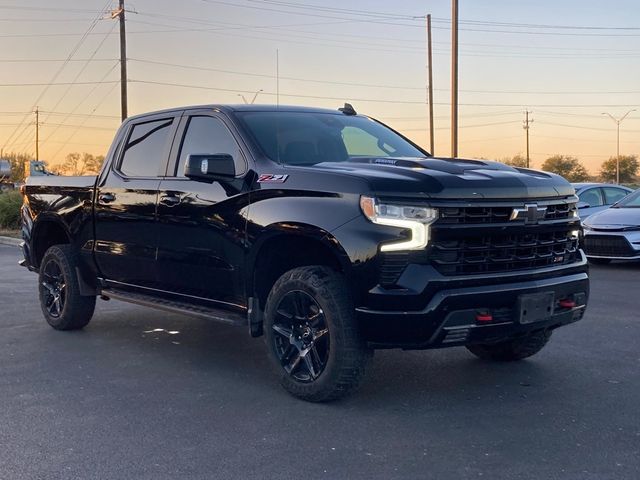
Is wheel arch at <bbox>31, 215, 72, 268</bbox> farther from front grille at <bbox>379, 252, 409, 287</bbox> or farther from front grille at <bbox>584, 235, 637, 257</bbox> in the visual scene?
front grille at <bbox>584, 235, 637, 257</bbox>

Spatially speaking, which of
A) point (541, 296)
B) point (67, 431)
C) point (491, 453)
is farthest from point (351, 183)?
point (67, 431)

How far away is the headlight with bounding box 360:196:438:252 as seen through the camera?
4473 mm

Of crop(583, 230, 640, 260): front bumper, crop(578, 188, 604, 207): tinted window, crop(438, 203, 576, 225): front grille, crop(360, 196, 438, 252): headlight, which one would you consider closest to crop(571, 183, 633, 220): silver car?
crop(578, 188, 604, 207): tinted window

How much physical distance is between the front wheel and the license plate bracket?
37.7 inches

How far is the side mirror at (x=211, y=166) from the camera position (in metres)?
5.34

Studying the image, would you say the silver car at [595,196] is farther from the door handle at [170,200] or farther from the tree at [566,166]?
the tree at [566,166]

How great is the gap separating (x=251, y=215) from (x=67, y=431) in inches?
69.3

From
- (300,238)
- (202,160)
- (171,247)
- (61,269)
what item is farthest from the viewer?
(61,269)

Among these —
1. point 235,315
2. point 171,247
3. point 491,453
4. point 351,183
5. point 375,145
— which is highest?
point 375,145

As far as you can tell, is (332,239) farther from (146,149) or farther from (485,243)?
(146,149)

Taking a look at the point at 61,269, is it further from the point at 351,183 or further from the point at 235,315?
the point at 351,183

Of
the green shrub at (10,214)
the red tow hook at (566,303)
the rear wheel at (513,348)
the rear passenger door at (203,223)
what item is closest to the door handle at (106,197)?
the rear passenger door at (203,223)

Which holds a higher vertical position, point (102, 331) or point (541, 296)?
point (541, 296)

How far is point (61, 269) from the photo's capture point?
24.1 ft
